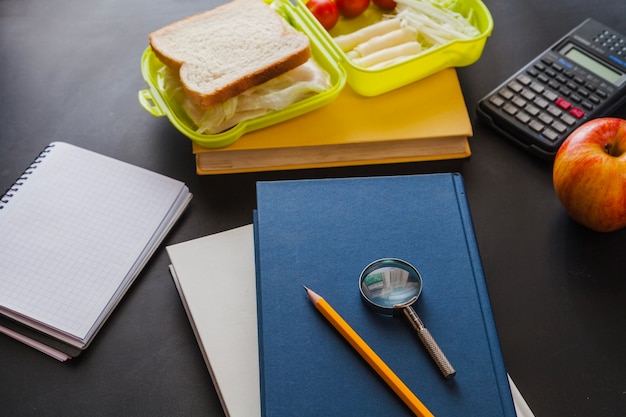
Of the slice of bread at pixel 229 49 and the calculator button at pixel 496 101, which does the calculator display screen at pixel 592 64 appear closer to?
the calculator button at pixel 496 101

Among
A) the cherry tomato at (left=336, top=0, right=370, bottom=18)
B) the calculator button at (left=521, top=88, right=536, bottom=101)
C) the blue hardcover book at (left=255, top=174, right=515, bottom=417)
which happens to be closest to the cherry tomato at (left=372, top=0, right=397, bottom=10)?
the cherry tomato at (left=336, top=0, right=370, bottom=18)

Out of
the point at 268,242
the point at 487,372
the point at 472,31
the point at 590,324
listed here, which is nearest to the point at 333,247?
the point at 268,242

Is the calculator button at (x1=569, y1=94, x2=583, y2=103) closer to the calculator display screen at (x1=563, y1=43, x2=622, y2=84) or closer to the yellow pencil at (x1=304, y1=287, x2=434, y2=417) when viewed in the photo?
the calculator display screen at (x1=563, y1=43, x2=622, y2=84)

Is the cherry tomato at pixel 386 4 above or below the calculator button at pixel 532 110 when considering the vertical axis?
above

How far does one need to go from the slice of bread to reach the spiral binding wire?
0.73 ft

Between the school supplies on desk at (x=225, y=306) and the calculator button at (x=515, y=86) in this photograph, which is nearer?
the school supplies on desk at (x=225, y=306)

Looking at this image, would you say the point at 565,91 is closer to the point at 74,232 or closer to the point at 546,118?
the point at 546,118

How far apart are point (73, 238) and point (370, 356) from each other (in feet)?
1.44

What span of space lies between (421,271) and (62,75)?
71 cm

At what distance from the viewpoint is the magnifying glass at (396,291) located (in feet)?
2.51

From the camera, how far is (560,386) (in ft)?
2.68


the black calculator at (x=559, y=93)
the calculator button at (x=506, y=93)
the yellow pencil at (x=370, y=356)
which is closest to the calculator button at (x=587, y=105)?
the black calculator at (x=559, y=93)

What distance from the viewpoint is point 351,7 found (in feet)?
3.76

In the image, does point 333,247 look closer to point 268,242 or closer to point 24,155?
point 268,242
